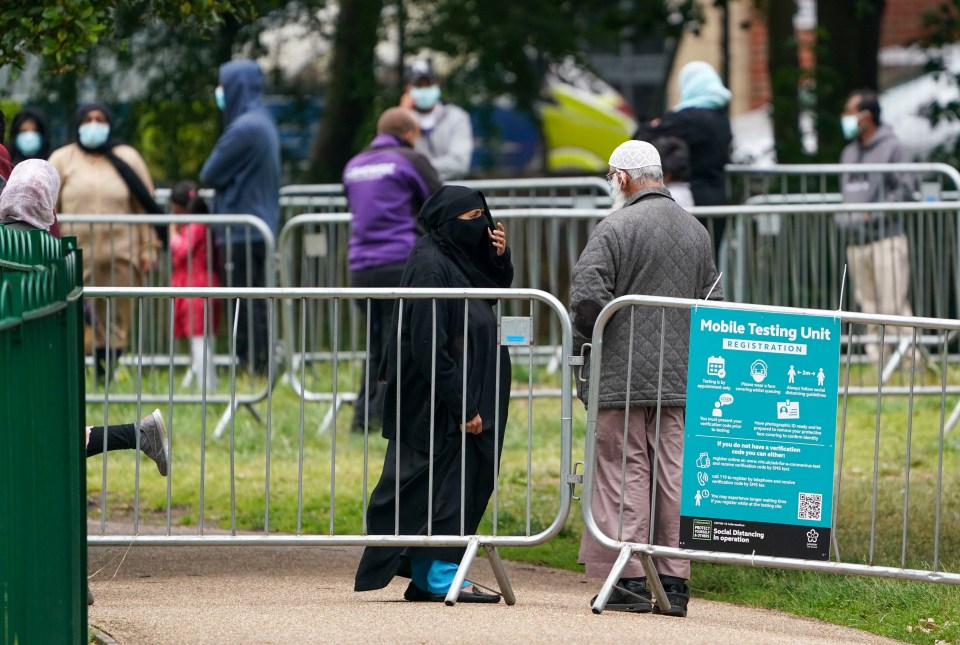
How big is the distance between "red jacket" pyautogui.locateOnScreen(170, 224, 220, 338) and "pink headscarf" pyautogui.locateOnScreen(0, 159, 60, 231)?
12.4 feet

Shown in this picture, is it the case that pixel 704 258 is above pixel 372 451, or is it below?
above

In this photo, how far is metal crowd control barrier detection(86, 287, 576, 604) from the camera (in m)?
6.75

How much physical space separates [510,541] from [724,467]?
33.7 inches

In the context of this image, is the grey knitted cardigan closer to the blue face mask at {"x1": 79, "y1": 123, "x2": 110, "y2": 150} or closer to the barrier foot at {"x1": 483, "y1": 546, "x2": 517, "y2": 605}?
the barrier foot at {"x1": 483, "y1": 546, "x2": 517, "y2": 605}

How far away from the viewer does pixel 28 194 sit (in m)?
6.93

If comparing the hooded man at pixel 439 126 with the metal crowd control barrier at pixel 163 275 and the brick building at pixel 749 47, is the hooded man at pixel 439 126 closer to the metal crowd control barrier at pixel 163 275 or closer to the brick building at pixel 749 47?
the metal crowd control barrier at pixel 163 275

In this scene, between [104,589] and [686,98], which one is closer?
[104,589]

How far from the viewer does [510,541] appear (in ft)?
21.9

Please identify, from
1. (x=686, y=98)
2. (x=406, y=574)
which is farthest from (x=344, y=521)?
(x=686, y=98)

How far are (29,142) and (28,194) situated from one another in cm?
478

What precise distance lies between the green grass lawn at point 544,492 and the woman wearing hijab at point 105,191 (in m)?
0.71

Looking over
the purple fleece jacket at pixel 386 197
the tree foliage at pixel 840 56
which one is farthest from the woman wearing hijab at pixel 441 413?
the tree foliage at pixel 840 56

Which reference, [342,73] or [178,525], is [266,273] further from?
[342,73]

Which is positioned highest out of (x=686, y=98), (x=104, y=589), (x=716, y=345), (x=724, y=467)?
(x=686, y=98)
